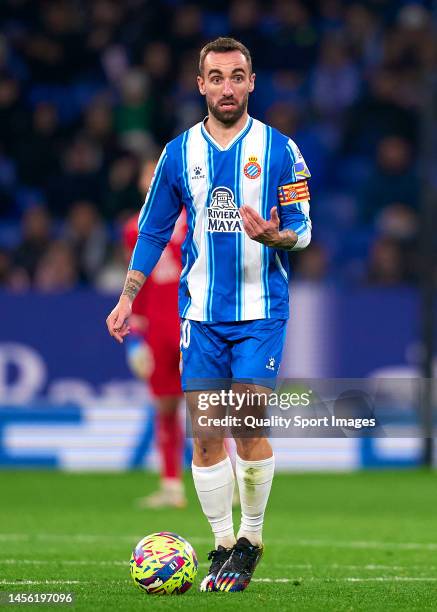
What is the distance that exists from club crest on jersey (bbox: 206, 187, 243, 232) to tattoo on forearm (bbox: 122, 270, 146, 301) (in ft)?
1.31

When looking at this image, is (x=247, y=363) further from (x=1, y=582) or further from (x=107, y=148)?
(x=107, y=148)

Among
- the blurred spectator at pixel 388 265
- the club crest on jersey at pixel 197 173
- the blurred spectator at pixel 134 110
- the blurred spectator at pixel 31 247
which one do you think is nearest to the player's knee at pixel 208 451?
the club crest on jersey at pixel 197 173

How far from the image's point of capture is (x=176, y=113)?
639 inches

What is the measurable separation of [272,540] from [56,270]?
6488 mm

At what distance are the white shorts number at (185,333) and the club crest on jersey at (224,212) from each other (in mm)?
417

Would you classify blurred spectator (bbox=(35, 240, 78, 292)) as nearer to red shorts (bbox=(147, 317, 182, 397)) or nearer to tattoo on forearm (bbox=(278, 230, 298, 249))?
red shorts (bbox=(147, 317, 182, 397))

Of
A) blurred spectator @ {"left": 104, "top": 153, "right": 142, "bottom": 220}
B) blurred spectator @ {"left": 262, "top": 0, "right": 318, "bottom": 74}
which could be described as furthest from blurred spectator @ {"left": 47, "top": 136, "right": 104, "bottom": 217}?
blurred spectator @ {"left": 262, "top": 0, "right": 318, "bottom": 74}

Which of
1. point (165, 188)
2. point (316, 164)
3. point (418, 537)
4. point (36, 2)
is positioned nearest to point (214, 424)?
point (165, 188)

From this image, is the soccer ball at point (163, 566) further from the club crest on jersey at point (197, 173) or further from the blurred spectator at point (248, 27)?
the blurred spectator at point (248, 27)

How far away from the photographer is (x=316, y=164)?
51.7 ft

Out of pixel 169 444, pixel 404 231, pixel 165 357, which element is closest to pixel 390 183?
pixel 404 231

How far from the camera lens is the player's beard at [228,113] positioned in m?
5.88

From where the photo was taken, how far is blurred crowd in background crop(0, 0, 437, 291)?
14594 millimetres

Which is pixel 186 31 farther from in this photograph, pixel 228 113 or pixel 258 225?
pixel 258 225
